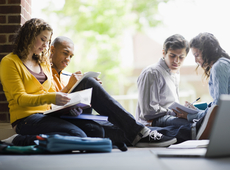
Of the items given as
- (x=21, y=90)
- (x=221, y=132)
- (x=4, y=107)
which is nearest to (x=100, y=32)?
(x=4, y=107)

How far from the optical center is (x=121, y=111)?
1535mm

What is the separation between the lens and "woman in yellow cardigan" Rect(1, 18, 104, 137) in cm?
135

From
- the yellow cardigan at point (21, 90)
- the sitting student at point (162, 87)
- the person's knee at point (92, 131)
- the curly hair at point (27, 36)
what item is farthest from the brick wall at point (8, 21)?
the sitting student at point (162, 87)

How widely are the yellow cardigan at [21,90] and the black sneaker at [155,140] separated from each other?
25.3 inches

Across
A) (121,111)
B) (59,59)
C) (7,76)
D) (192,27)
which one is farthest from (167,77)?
(192,27)

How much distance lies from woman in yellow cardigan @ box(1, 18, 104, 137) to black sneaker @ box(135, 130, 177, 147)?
270 mm

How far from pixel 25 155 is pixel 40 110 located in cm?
51

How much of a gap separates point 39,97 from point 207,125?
1031 mm

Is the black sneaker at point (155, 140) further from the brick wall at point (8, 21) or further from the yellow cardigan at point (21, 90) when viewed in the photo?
the brick wall at point (8, 21)

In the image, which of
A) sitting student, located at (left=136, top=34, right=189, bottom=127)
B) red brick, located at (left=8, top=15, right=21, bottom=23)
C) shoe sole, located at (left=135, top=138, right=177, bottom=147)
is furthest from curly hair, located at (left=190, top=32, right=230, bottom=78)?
red brick, located at (left=8, top=15, right=21, bottom=23)

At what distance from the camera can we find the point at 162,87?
2.13 meters

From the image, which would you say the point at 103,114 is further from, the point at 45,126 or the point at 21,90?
the point at 21,90

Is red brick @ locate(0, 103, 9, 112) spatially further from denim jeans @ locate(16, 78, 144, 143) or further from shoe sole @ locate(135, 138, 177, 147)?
shoe sole @ locate(135, 138, 177, 147)

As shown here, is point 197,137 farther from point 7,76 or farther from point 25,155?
point 7,76
